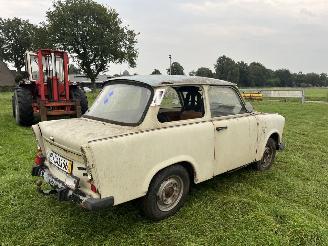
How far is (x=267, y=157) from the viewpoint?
6.17 meters

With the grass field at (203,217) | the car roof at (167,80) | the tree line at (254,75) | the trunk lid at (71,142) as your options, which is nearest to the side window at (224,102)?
the car roof at (167,80)

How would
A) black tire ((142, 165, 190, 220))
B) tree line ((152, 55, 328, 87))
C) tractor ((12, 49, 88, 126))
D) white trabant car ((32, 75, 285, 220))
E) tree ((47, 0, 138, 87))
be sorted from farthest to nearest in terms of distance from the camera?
tree line ((152, 55, 328, 87)) < tree ((47, 0, 138, 87)) < tractor ((12, 49, 88, 126)) < black tire ((142, 165, 190, 220)) < white trabant car ((32, 75, 285, 220))

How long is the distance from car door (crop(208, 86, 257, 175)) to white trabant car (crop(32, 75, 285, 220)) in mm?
14

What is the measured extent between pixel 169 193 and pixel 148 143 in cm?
86

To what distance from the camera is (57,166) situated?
13.5 ft

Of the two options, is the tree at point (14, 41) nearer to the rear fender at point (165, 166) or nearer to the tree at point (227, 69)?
the tree at point (227, 69)

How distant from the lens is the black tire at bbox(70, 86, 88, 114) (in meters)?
11.9

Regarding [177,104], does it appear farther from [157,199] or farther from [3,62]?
[3,62]

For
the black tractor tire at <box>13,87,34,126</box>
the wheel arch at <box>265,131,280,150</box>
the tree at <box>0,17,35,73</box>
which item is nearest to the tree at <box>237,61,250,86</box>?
the tree at <box>0,17,35,73</box>

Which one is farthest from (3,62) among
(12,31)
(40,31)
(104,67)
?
(104,67)

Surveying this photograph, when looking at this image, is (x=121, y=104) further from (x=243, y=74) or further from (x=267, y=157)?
(x=243, y=74)

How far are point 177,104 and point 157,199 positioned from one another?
1657 mm

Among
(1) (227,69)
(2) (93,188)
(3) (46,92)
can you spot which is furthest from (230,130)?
(1) (227,69)

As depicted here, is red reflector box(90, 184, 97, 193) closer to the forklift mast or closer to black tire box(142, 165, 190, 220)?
black tire box(142, 165, 190, 220)
